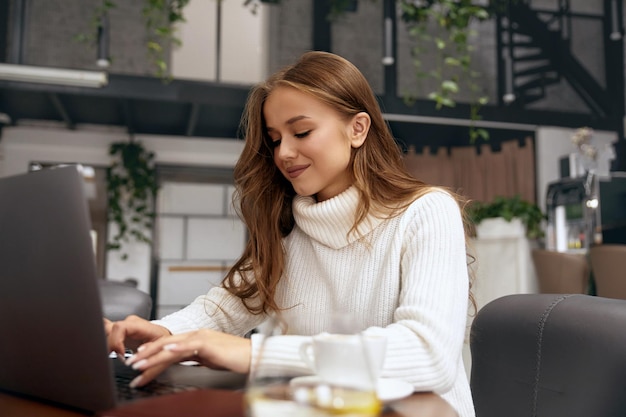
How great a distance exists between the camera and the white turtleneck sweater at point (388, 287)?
2.87 ft

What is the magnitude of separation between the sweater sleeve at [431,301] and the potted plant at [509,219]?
3684 mm

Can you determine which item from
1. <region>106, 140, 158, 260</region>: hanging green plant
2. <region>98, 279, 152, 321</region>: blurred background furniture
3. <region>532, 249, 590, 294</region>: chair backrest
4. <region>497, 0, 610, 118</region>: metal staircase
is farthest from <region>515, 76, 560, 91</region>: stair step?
<region>98, 279, 152, 321</region>: blurred background furniture

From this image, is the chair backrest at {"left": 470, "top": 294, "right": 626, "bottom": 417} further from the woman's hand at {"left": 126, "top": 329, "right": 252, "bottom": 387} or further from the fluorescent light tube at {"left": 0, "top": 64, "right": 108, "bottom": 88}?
the fluorescent light tube at {"left": 0, "top": 64, "right": 108, "bottom": 88}

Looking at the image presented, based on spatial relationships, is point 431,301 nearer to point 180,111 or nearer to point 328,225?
point 328,225

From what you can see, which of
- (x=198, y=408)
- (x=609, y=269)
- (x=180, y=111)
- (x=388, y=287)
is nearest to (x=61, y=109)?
(x=180, y=111)

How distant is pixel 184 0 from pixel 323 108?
3.08 m

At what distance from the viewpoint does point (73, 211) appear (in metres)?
0.58

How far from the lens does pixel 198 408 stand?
571 mm

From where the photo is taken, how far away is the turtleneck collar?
1.29 m

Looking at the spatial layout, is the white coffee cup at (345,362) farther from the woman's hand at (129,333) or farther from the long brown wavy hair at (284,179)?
the long brown wavy hair at (284,179)

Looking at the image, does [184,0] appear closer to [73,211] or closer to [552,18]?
[73,211]

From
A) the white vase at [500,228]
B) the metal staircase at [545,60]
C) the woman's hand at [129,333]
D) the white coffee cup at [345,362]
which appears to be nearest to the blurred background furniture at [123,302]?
the woman's hand at [129,333]

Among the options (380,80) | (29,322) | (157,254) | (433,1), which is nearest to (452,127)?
(380,80)

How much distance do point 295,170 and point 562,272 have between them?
3643 mm
